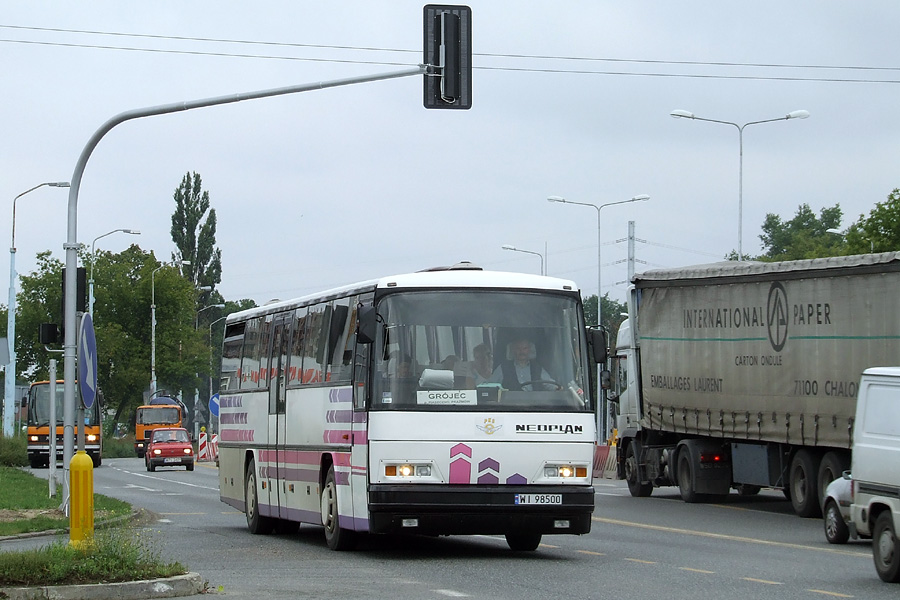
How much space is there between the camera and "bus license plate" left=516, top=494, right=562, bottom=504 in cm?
1556

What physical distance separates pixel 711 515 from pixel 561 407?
9875 millimetres

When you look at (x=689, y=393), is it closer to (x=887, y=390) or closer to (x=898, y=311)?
(x=898, y=311)

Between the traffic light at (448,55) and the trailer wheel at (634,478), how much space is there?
47.5ft

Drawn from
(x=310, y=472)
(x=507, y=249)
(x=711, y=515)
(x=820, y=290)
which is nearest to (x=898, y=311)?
(x=820, y=290)

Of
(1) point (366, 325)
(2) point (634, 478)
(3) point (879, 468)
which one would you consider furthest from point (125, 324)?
(3) point (879, 468)

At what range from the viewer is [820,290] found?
2334 cm

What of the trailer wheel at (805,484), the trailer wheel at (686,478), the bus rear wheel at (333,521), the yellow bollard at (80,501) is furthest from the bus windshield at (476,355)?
the trailer wheel at (686,478)

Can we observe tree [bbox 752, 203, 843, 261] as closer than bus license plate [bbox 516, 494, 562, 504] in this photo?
No

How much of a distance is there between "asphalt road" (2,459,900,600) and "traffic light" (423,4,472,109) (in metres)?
5.09

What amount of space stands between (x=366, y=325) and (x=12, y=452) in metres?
42.2

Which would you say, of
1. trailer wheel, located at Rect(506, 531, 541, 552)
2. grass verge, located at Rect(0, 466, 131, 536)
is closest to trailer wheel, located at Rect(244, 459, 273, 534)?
grass verge, located at Rect(0, 466, 131, 536)

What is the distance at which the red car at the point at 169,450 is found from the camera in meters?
56.2

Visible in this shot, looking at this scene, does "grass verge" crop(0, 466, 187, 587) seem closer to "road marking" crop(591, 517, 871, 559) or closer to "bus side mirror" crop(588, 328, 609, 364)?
"bus side mirror" crop(588, 328, 609, 364)

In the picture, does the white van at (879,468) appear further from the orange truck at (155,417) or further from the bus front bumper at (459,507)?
the orange truck at (155,417)
